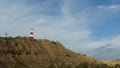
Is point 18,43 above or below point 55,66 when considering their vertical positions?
above

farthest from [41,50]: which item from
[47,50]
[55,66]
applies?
[55,66]

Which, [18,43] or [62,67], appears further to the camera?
[18,43]

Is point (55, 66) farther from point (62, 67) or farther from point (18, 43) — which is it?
point (18, 43)

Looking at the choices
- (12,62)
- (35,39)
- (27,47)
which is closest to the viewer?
(12,62)

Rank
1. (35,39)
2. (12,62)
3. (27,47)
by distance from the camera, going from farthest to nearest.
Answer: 1. (35,39)
2. (27,47)
3. (12,62)

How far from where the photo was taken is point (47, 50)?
6238 cm

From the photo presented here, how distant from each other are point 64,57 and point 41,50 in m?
4.15

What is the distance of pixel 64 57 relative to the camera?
61.9 m

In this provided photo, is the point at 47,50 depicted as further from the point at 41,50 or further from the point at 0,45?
the point at 0,45

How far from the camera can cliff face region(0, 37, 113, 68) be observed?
56469 mm

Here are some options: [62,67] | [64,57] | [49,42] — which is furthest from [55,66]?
[49,42]

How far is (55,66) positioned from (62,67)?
3.96 ft

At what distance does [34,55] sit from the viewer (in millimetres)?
59344

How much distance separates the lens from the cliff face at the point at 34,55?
56.5m
